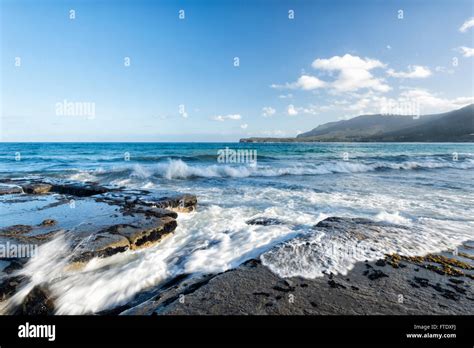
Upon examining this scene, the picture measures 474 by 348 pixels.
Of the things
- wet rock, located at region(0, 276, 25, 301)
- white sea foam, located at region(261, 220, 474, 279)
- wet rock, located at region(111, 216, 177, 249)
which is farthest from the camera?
wet rock, located at region(111, 216, 177, 249)

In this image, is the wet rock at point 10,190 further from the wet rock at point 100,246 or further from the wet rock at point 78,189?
the wet rock at point 100,246

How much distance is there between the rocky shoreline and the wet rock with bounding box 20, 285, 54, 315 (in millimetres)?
12

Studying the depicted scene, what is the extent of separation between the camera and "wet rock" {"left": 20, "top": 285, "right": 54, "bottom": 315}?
3.65 m

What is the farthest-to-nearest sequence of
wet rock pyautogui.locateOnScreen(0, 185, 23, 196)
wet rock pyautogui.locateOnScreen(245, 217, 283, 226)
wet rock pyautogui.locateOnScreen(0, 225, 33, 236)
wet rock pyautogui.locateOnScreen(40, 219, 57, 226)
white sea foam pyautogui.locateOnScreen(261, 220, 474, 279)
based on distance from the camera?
wet rock pyautogui.locateOnScreen(0, 185, 23, 196), wet rock pyautogui.locateOnScreen(245, 217, 283, 226), wet rock pyautogui.locateOnScreen(40, 219, 57, 226), wet rock pyautogui.locateOnScreen(0, 225, 33, 236), white sea foam pyautogui.locateOnScreen(261, 220, 474, 279)

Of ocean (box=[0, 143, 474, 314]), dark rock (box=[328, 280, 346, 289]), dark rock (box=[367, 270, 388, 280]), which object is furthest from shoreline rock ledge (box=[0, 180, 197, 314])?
dark rock (box=[367, 270, 388, 280])

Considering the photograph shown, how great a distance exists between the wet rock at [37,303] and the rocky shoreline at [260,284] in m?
0.01

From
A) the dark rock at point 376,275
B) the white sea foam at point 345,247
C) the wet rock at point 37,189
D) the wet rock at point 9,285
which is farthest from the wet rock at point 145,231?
the wet rock at point 37,189

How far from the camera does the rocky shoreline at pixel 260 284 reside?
3.12m

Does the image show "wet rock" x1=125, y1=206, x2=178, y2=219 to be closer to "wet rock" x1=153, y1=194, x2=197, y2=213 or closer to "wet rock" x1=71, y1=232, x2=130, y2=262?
"wet rock" x1=153, y1=194, x2=197, y2=213

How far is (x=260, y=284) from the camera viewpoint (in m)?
3.62

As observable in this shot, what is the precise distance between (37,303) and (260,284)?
11.3ft

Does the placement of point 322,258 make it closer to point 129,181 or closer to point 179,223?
point 179,223
